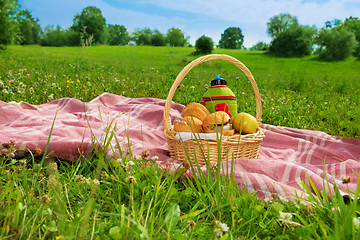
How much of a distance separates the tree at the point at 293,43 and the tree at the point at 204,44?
22.1ft

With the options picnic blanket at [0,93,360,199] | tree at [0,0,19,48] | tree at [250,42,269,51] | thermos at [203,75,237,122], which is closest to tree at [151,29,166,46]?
tree at [250,42,269,51]

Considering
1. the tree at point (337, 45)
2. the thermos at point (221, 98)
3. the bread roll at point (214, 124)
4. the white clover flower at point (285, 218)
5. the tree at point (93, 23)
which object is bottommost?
the white clover flower at point (285, 218)

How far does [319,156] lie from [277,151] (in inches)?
15.8

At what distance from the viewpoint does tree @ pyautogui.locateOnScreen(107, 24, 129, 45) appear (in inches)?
2328

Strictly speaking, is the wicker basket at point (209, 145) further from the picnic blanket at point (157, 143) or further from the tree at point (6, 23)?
the tree at point (6, 23)

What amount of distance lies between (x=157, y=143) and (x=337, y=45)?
1081 inches

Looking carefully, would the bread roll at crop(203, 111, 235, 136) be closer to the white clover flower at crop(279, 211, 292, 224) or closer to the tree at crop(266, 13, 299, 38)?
the white clover flower at crop(279, 211, 292, 224)

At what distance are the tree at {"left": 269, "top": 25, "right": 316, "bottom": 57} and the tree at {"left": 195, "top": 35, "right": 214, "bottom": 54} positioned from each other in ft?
22.1

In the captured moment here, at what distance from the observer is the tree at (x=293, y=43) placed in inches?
1078

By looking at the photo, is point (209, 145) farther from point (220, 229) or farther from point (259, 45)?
point (259, 45)

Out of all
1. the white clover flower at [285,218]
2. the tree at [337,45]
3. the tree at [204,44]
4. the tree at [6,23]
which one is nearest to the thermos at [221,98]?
the white clover flower at [285,218]

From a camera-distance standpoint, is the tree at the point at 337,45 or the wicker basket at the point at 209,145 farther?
the tree at the point at 337,45

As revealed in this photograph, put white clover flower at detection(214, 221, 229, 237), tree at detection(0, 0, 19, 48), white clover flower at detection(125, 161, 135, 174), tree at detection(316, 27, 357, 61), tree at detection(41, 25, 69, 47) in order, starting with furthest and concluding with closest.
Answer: tree at detection(41, 25, 69, 47) → tree at detection(316, 27, 357, 61) → tree at detection(0, 0, 19, 48) → white clover flower at detection(125, 161, 135, 174) → white clover flower at detection(214, 221, 229, 237)

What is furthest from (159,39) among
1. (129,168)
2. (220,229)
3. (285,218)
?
(220,229)
